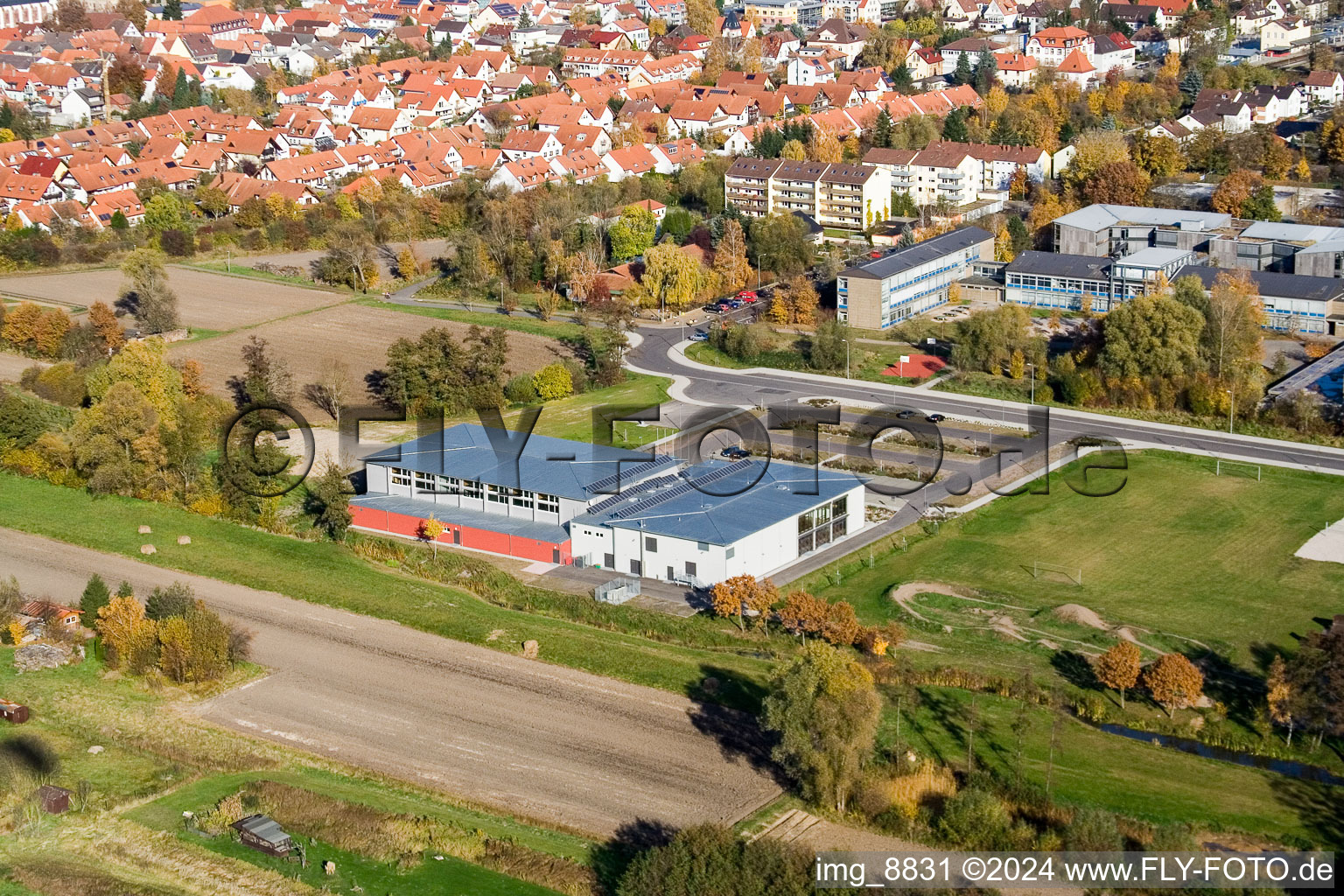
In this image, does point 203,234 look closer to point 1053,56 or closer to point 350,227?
point 350,227

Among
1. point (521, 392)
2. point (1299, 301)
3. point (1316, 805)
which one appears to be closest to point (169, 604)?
point (521, 392)

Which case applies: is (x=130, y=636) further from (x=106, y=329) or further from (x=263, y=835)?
(x=106, y=329)

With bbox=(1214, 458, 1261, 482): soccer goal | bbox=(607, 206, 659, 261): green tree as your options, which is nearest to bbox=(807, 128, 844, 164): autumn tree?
bbox=(607, 206, 659, 261): green tree

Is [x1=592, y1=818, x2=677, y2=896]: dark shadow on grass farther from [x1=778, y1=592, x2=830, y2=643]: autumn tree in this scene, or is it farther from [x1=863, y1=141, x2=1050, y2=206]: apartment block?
[x1=863, y1=141, x2=1050, y2=206]: apartment block

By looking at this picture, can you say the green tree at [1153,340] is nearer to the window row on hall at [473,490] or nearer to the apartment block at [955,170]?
the window row on hall at [473,490]

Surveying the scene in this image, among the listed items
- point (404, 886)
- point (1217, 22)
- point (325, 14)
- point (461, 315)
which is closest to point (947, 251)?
point (461, 315)
